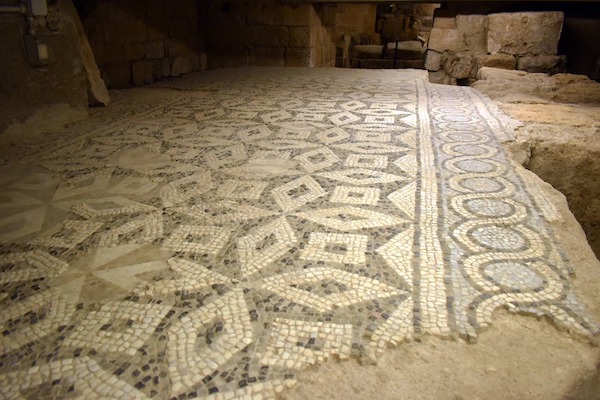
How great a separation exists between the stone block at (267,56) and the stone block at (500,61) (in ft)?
9.27

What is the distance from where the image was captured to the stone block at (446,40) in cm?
555

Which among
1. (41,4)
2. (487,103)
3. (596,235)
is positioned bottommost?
A: (596,235)

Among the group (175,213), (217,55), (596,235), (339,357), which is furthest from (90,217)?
(217,55)

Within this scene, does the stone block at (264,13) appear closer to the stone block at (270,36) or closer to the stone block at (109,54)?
the stone block at (270,36)

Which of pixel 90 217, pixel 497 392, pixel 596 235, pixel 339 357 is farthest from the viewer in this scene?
pixel 596 235

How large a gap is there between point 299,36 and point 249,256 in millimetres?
5526

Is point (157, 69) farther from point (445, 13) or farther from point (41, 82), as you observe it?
point (445, 13)

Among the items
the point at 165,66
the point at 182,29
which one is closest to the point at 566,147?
the point at 165,66

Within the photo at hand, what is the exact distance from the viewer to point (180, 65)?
596cm

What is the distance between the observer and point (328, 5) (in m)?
6.94

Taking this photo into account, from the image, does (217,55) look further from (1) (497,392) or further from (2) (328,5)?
(1) (497,392)

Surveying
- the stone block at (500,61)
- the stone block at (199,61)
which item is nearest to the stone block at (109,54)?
the stone block at (199,61)

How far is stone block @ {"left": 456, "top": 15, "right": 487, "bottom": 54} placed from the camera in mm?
5410

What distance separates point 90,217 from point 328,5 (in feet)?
20.3
